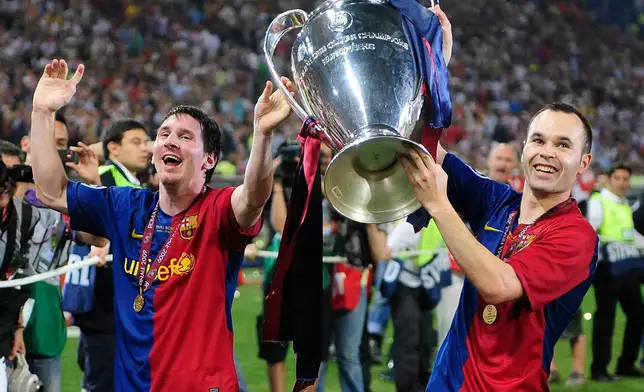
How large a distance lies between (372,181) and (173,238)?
1.06m

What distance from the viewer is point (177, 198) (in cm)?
407

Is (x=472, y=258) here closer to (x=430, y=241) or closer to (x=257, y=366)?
(x=430, y=241)

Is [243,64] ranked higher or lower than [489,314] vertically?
higher

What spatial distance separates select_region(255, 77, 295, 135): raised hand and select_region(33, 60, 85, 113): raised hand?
2.84 feet

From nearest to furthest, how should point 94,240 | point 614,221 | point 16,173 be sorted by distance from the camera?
point 16,173 < point 94,240 < point 614,221

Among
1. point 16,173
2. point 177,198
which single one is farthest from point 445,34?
point 16,173

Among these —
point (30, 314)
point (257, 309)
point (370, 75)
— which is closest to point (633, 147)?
point (257, 309)

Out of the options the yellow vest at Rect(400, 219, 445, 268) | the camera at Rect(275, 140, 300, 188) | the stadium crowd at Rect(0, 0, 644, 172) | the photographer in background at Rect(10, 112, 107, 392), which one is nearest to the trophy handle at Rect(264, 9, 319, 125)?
the photographer in background at Rect(10, 112, 107, 392)

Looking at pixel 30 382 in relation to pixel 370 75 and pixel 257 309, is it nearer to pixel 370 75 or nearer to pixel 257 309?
pixel 370 75

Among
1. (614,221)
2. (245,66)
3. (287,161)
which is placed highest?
(245,66)

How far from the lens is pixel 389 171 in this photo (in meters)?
3.30

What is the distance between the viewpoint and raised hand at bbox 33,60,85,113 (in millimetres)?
4031

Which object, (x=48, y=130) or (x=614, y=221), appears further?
(x=614, y=221)

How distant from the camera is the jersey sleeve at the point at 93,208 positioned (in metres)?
4.15
